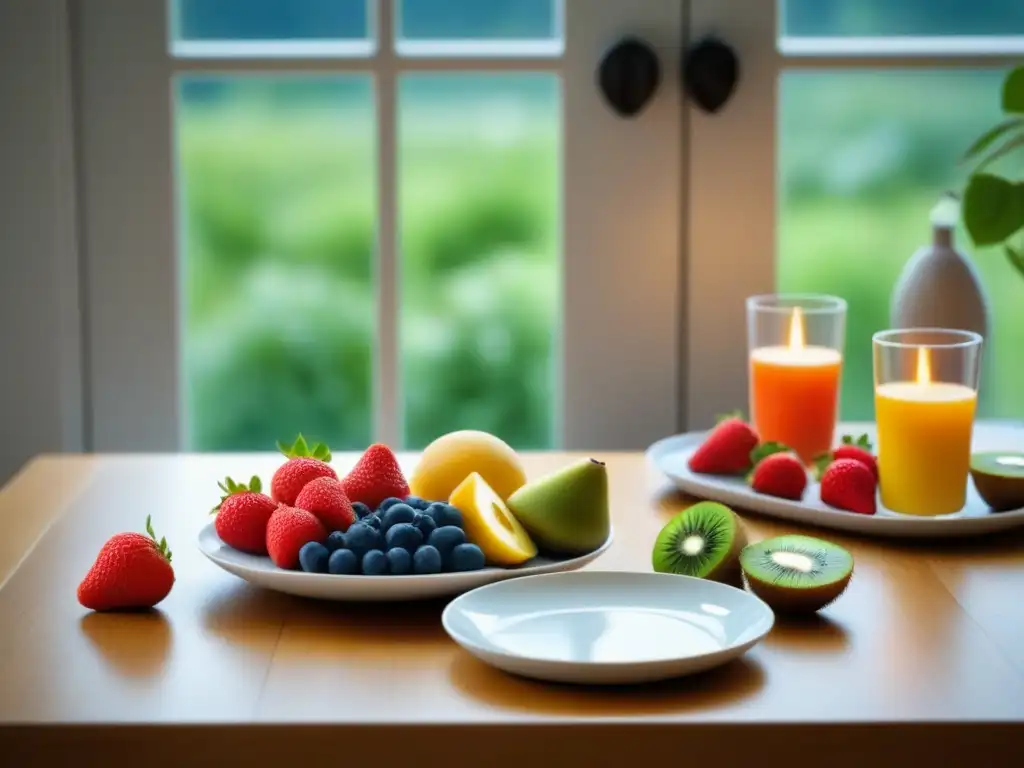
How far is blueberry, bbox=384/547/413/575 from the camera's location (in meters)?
0.99

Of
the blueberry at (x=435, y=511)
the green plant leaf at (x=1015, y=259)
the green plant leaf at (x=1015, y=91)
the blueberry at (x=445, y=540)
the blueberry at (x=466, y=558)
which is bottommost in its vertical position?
the blueberry at (x=466, y=558)

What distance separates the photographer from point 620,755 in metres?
0.81

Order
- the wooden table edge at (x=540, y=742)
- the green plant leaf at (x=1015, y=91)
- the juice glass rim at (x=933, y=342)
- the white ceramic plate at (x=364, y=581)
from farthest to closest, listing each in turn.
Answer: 1. the green plant leaf at (x=1015, y=91)
2. the juice glass rim at (x=933, y=342)
3. the white ceramic plate at (x=364, y=581)
4. the wooden table edge at (x=540, y=742)

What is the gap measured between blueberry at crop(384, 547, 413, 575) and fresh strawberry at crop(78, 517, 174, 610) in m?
0.16

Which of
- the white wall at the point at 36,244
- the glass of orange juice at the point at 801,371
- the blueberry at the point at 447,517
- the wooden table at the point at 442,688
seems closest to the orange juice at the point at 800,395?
the glass of orange juice at the point at 801,371

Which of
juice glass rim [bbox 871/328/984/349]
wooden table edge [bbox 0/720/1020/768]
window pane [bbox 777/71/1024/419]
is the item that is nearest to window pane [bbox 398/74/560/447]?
window pane [bbox 777/71/1024/419]

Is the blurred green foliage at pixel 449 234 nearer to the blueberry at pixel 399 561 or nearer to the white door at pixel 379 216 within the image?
the white door at pixel 379 216

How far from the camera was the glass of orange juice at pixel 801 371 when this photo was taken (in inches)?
56.4

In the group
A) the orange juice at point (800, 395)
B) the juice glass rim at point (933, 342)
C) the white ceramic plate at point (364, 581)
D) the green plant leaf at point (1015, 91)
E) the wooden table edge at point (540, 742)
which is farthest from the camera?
the green plant leaf at point (1015, 91)

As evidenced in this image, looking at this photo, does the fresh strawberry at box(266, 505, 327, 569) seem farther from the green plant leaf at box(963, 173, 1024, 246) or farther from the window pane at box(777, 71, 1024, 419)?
the window pane at box(777, 71, 1024, 419)

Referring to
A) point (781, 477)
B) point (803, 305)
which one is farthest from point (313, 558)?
point (803, 305)

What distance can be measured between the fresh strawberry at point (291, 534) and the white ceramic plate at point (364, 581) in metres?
0.01

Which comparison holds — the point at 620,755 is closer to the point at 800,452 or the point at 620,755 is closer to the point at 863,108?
the point at 800,452

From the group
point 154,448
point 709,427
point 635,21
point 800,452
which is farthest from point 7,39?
point 800,452
